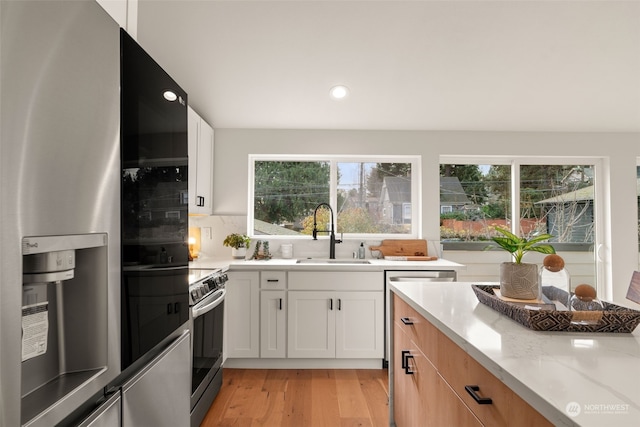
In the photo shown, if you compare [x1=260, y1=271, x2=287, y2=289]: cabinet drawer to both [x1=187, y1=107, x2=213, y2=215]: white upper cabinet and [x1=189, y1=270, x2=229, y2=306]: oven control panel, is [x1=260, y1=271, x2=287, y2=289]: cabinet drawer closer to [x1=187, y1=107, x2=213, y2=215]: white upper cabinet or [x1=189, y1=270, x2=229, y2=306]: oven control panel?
[x1=189, y1=270, x2=229, y2=306]: oven control panel

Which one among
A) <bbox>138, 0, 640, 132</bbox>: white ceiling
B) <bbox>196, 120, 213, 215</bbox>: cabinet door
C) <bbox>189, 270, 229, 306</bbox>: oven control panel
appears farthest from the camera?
<bbox>196, 120, 213, 215</bbox>: cabinet door

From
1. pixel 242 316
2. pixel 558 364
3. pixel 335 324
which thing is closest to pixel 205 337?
pixel 242 316

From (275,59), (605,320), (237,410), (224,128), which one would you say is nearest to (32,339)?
(605,320)

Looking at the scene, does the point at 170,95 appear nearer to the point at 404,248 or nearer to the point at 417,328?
the point at 417,328

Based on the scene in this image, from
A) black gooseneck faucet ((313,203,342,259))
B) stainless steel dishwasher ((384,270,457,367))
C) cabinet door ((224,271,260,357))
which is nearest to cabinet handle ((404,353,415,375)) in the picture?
stainless steel dishwasher ((384,270,457,367))

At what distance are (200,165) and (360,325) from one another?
6.44 feet

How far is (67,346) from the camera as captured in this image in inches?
32.5

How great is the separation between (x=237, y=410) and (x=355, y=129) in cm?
266

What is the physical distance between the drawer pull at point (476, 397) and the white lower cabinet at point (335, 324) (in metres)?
1.95

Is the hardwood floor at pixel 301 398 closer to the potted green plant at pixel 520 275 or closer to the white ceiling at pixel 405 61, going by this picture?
the potted green plant at pixel 520 275

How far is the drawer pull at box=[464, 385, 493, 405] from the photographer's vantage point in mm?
866

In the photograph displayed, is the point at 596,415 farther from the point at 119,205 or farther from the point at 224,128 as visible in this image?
the point at 224,128

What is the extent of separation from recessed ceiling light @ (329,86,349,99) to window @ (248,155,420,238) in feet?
2.48

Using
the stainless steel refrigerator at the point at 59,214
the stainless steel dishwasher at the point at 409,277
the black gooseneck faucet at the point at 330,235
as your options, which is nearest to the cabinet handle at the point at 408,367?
the stainless steel refrigerator at the point at 59,214
